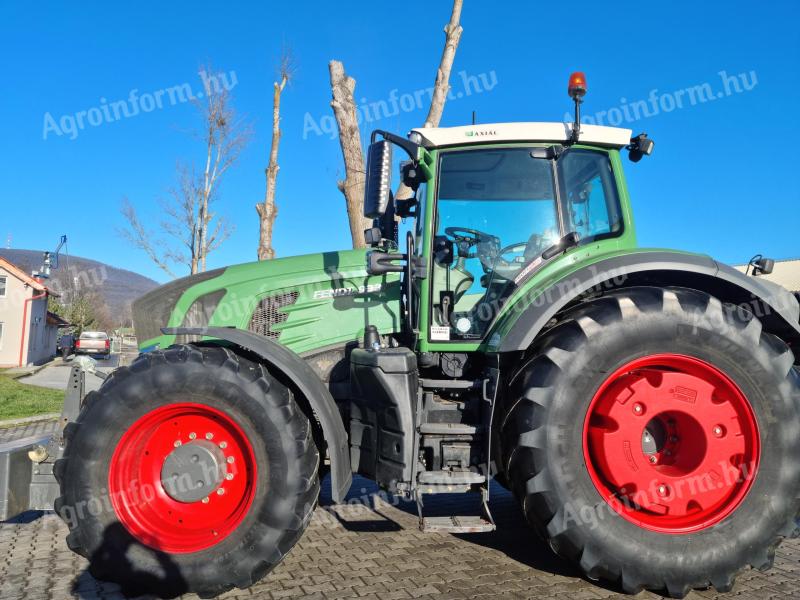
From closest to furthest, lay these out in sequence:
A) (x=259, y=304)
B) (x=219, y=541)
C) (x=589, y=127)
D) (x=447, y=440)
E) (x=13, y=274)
A: 1. (x=219, y=541)
2. (x=447, y=440)
3. (x=589, y=127)
4. (x=259, y=304)
5. (x=13, y=274)

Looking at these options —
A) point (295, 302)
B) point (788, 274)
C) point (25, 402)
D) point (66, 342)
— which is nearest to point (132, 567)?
point (295, 302)

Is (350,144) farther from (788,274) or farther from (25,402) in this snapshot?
(25,402)

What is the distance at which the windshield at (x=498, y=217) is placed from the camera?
145 inches

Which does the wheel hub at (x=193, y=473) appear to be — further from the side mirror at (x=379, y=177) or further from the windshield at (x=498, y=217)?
the side mirror at (x=379, y=177)

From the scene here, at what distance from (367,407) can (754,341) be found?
7.01 ft

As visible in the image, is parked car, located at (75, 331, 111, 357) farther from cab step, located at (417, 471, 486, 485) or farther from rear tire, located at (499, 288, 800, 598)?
rear tire, located at (499, 288, 800, 598)

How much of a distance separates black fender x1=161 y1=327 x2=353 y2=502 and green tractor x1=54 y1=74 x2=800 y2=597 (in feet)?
0.05

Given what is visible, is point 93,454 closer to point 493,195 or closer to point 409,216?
point 409,216

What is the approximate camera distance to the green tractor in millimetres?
3055

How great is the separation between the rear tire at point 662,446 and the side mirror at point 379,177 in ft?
3.86

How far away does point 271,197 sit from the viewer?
14219 millimetres

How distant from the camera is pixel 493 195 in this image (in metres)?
3.73

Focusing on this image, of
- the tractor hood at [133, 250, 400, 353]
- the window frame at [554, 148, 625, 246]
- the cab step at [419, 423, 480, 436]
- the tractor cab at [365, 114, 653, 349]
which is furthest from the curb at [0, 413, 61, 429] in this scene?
the window frame at [554, 148, 625, 246]

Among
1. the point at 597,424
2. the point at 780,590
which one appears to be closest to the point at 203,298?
the point at 597,424
